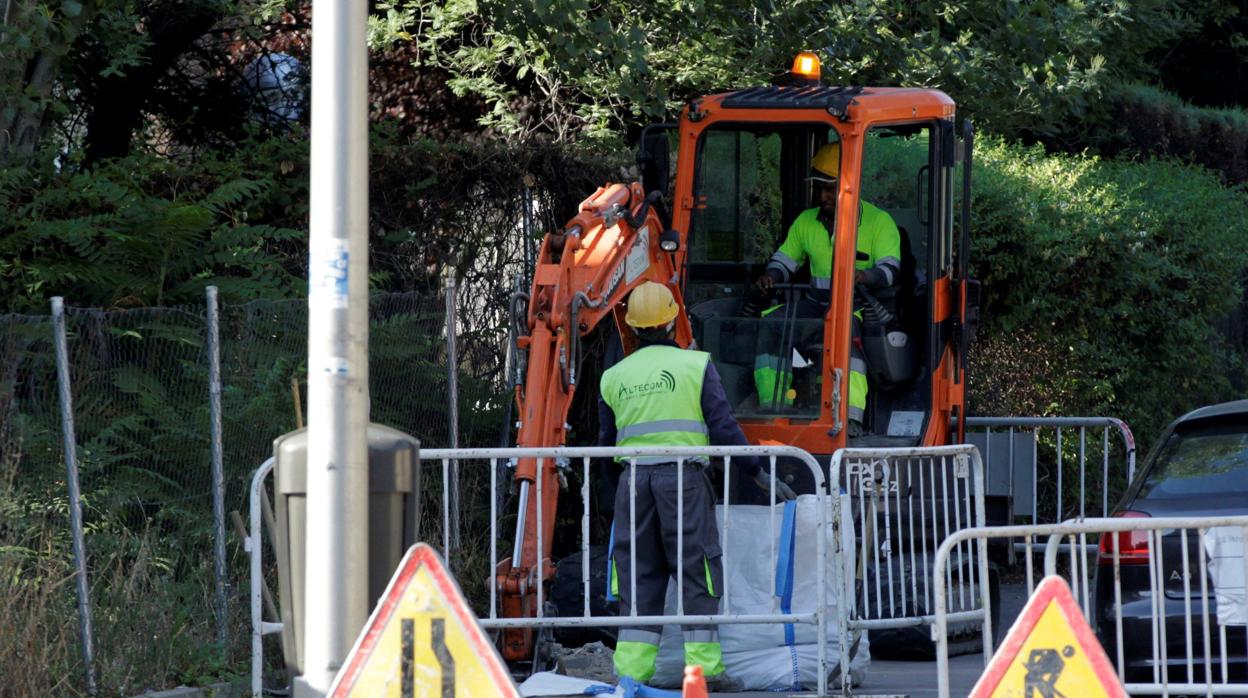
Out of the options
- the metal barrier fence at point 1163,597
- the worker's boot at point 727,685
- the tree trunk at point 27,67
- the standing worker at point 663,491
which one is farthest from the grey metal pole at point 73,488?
the metal barrier fence at point 1163,597

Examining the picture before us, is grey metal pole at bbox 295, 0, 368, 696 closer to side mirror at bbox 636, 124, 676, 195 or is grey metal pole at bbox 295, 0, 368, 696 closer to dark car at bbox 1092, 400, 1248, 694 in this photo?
dark car at bbox 1092, 400, 1248, 694

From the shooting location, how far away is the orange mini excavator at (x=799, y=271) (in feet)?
31.3

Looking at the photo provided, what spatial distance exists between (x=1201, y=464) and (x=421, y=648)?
4.04 metres

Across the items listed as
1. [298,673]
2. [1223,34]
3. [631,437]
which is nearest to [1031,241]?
[631,437]

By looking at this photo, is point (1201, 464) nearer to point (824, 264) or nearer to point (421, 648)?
point (824, 264)

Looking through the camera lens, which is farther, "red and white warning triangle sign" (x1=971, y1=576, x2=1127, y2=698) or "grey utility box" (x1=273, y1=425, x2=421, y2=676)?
"grey utility box" (x1=273, y1=425, x2=421, y2=676)

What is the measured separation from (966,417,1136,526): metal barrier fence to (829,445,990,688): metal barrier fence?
4.56ft

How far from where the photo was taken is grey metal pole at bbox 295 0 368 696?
4.81 m

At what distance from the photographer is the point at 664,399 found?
8016mm

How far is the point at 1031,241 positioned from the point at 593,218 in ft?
15.7

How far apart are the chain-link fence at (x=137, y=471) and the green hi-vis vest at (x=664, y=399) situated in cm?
156

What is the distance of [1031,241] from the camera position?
12789mm

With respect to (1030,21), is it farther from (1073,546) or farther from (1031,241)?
(1073,546)

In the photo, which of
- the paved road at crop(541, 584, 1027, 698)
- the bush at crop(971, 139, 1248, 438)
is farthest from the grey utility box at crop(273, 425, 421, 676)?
the bush at crop(971, 139, 1248, 438)
